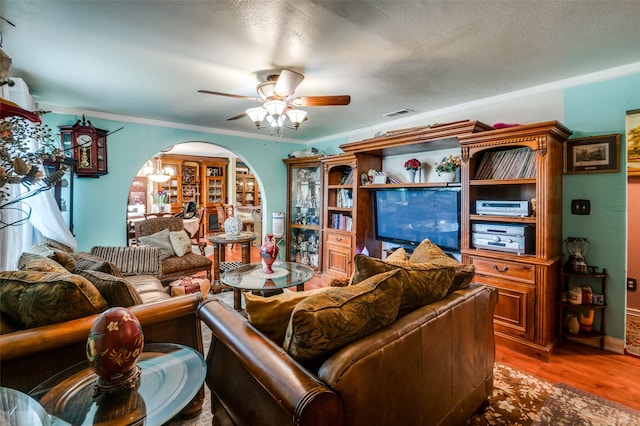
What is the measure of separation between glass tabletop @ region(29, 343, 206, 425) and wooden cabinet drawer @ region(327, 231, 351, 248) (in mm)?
2935

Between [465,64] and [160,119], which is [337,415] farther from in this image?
[160,119]

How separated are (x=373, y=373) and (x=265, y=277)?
192 centimetres

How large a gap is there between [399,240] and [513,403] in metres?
2.09

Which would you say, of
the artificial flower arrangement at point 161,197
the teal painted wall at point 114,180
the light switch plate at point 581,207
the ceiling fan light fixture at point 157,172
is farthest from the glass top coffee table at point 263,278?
the artificial flower arrangement at point 161,197

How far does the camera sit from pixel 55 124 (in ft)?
11.7

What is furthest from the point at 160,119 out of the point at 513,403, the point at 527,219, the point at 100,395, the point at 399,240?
the point at 513,403

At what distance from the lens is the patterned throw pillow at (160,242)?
3787 millimetres

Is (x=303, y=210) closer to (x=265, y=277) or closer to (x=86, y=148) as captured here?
(x=265, y=277)

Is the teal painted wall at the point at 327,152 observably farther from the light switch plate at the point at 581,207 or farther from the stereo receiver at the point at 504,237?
the stereo receiver at the point at 504,237

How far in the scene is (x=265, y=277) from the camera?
2814 mm

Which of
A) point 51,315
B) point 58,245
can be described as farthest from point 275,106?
point 58,245

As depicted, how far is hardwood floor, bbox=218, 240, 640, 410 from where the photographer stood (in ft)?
6.54

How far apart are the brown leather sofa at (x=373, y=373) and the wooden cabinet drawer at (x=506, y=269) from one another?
3.03ft

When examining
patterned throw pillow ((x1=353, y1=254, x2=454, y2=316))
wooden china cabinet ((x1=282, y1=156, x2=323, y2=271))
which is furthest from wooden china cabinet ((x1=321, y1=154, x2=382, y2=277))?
patterned throw pillow ((x1=353, y1=254, x2=454, y2=316))
